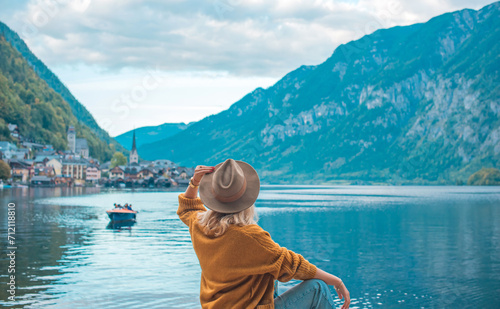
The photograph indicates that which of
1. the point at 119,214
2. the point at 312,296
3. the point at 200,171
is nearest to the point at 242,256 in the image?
the point at 312,296

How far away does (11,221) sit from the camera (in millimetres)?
45312

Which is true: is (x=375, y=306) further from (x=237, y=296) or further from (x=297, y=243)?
A: (x=297, y=243)

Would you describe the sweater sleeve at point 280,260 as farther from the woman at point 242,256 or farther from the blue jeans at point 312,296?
the blue jeans at point 312,296

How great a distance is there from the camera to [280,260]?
17.7 feet

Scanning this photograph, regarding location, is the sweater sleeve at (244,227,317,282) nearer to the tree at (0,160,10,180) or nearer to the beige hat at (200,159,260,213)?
the beige hat at (200,159,260,213)

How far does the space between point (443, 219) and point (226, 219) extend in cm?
5990

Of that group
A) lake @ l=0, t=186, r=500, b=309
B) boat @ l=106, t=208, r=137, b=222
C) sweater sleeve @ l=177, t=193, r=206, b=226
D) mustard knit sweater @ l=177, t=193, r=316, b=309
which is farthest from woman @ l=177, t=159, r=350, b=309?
boat @ l=106, t=208, r=137, b=222

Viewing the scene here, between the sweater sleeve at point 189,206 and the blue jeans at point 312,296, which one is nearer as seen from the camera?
the blue jeans at point 312,296

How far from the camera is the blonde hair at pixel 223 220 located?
217 inches

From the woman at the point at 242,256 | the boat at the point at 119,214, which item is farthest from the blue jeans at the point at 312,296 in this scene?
the boat at the point at 119,214

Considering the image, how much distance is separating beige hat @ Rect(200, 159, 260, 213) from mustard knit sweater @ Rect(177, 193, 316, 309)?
22 centimetres

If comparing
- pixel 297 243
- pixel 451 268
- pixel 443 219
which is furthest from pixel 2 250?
pixel 443 219

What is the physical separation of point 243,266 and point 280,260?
393 mm

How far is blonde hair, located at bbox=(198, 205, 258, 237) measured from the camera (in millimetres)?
5508
